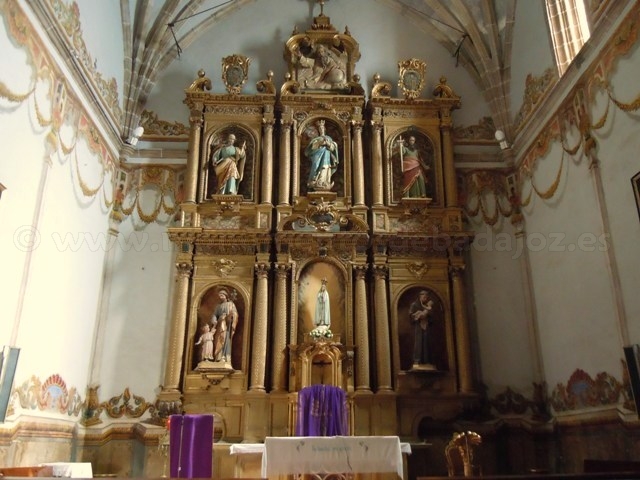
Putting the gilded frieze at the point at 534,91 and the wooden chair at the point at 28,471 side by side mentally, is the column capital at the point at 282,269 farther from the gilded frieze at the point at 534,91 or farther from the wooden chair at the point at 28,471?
the gilded frieze at the point at 534,91

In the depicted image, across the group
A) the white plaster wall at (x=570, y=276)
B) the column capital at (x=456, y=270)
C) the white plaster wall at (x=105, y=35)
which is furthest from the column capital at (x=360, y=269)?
the white plaster wall at (x=105, y=35)

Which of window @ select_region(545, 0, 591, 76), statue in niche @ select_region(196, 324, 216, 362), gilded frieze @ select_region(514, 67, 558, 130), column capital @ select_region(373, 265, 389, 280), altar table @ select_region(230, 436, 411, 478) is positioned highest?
window @ select_region(545, 0, 591, 76)

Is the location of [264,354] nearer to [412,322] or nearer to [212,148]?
[412,322]

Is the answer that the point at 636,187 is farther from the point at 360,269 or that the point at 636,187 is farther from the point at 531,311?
the point at 360,269

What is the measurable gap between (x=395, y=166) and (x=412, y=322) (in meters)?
3.38

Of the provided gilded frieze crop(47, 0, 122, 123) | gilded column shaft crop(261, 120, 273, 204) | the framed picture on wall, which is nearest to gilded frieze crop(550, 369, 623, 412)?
the framed picture on wall

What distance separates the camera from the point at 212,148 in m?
12.7

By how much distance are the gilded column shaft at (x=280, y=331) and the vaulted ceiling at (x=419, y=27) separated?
466 cm

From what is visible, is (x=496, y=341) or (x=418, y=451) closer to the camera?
(x=418, y=451)

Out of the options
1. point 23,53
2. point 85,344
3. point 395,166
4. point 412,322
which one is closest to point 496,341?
point 412,322

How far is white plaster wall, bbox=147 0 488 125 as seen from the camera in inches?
525

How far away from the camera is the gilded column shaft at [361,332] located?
1080 cm

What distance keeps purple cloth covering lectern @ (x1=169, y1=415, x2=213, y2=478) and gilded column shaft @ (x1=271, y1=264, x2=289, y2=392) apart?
8.85ft

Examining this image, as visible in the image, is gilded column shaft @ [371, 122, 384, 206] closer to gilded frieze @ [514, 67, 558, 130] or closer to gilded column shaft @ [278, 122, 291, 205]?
gilded column shaft @ [278, 122, 291, 205]
